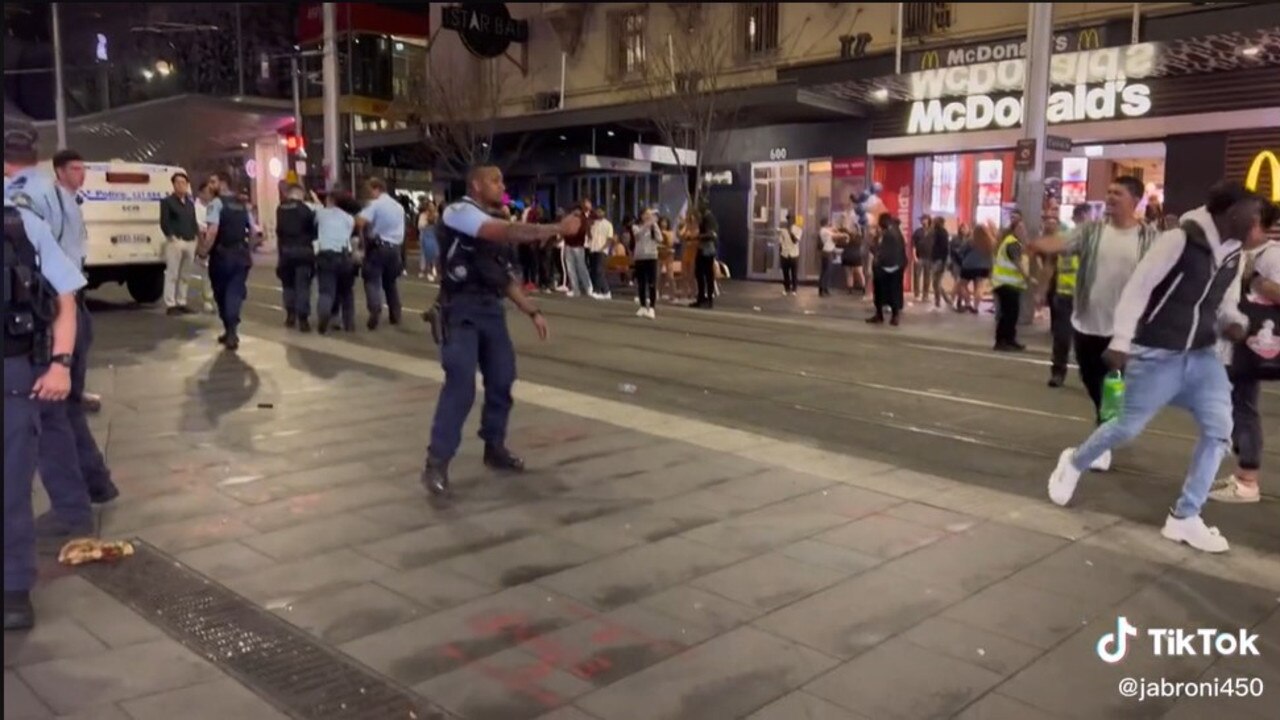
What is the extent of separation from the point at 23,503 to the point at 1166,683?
14.6 feet

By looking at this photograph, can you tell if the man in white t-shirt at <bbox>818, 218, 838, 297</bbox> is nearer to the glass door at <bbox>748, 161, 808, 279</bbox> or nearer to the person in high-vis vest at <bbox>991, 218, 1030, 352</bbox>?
the glass door at <bbox>748, 161, 808, 279</bbox>

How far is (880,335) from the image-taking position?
50.4ft

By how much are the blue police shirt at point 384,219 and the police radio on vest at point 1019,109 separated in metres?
11.5

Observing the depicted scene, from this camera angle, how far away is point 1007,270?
12758mm

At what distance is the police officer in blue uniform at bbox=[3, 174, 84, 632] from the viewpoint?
14.0 feet

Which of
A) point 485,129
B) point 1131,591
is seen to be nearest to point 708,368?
point 1131,591

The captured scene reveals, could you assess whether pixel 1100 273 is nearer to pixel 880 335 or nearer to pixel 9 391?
pixel 9 391

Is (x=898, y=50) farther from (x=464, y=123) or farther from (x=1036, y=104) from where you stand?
(x=464, y=123)

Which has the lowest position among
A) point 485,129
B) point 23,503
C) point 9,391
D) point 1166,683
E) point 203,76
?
point 1166,683

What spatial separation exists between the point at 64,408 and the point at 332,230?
7.78 metres

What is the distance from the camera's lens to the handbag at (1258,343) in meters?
6.25

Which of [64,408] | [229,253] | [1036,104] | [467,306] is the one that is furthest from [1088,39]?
[64,408]

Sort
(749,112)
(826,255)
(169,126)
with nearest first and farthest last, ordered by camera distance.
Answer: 1. (826,255)
2. (749,112)
3. (169,126)

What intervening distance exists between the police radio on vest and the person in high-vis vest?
22.1ft
